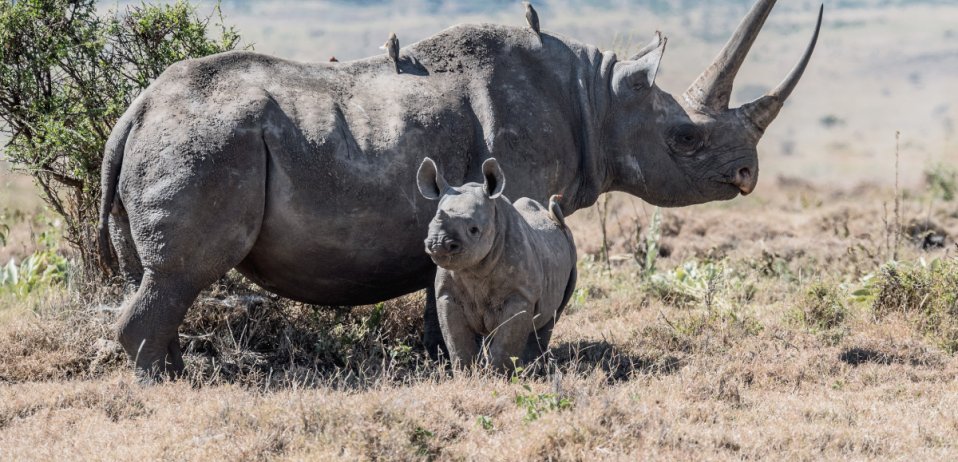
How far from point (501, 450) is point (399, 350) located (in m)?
2.39

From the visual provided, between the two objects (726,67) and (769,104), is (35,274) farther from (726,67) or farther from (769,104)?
(769,104)

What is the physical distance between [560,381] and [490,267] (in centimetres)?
84

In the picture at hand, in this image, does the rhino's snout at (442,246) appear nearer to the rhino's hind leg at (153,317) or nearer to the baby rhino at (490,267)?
the baby rhino at (490,267)

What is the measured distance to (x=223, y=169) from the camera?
7473 mm

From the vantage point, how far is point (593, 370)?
8273 mm

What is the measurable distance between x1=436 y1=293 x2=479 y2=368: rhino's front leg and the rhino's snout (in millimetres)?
691

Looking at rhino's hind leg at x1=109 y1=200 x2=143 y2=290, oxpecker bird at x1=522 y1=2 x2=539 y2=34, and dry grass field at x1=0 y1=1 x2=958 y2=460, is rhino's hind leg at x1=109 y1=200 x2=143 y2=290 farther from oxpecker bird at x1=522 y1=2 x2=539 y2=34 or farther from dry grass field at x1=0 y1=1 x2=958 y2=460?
oxpecker bird at x1=522 y1=2 x2=539 y2=34

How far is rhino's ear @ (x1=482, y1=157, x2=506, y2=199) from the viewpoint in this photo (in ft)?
23.9

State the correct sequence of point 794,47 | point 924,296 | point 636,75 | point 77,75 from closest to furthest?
point 636,75 → point 77,75 → point 924,296 → point 794,47

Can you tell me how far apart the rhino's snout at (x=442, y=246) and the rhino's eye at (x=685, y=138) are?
2847mm

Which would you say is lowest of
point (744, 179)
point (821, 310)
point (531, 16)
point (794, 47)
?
point (821, 310)

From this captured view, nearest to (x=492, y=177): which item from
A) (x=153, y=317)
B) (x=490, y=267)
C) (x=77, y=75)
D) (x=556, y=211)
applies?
(x=490, y=267)

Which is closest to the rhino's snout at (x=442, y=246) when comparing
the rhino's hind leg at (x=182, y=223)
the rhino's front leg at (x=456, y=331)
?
the rhino's front leg at (x=456, y=331)

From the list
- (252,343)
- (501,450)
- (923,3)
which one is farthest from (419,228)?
(923,3)
